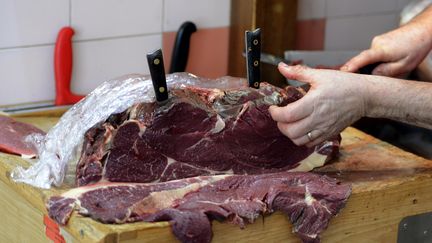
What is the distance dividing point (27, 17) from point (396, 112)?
3.51ft

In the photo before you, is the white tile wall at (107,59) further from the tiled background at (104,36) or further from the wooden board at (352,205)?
the wooden board at (352,205)

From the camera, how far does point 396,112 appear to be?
6.52 feet

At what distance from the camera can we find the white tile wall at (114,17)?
2.49m

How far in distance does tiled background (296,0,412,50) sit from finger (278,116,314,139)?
3.92ft

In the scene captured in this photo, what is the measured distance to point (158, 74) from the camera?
179cm

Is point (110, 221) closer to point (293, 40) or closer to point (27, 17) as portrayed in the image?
point (27, 17)

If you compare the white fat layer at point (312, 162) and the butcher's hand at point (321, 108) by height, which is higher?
the butcher's hand at point (321, 108)

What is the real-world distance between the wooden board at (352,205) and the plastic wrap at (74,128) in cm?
3

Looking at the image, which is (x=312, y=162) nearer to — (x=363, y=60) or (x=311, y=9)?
(x=363, y=60)

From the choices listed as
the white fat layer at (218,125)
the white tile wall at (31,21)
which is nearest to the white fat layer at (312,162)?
the white fat layer at (218,125)

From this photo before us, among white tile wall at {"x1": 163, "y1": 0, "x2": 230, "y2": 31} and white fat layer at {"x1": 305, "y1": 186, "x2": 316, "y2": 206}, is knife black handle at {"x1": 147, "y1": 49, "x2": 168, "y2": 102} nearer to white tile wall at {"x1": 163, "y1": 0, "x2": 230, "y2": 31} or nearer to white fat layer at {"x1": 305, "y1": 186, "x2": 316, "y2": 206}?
white fat layer at {"x1": 305, "y1": 186, "x2": 316, "y2": 206}

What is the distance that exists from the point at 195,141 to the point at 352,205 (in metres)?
0.38

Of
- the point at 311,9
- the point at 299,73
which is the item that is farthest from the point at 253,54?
the point at 311,9

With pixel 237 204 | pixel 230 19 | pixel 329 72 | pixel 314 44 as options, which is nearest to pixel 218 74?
pixel 230 19
